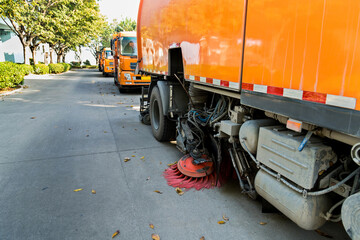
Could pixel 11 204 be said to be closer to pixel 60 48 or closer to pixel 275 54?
pixel 275 54

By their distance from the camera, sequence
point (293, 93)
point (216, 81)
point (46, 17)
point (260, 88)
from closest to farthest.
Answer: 1. point (293, 93)
2. point (260, 88)
3. point (216, 81)
4. point (46, 17)

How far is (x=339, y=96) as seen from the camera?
163cm

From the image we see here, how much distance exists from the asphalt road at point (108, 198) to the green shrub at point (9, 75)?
791 cm

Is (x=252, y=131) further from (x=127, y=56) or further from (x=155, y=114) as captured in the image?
(x=127, y=56)

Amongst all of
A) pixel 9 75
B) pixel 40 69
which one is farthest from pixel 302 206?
pixel 40 69

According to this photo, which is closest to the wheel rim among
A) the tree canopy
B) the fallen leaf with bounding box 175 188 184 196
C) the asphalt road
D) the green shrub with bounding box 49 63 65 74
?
the asphalt road

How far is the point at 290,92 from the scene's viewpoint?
200 centimetres

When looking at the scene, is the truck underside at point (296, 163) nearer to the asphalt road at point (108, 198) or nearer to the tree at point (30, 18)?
the asphalt road at point (108, 198)

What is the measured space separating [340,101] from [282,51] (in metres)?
0.64

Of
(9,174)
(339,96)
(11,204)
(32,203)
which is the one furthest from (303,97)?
(9,174)

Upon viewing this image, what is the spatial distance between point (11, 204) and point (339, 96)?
3.70 metres

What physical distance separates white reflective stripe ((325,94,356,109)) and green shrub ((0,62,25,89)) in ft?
46.7

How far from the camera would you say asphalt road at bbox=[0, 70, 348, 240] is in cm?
270

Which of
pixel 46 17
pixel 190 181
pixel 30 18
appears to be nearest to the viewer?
pixel 190 181
